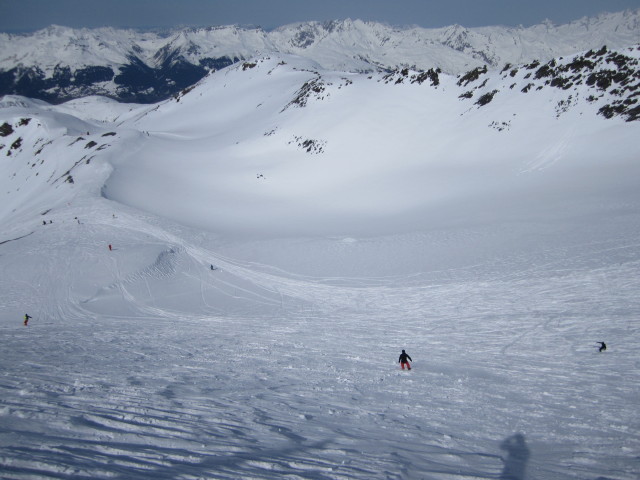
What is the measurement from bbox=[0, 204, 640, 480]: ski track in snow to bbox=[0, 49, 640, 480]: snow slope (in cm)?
8

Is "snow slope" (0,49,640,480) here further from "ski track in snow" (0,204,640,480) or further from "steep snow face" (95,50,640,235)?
"steep snow face" (95,50,640,235)

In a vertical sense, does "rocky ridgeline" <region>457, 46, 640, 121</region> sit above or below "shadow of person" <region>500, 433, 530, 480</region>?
above

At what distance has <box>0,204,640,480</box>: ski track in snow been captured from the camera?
256 inches

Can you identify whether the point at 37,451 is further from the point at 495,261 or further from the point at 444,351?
the point at 495,261

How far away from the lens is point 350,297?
70.3 ft

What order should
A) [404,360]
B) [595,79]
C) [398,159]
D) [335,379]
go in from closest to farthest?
[335,379] → [404,360] → [595,79] → [398,159]

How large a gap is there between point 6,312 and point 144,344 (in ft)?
38.0

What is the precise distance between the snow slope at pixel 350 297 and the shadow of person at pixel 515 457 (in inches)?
1.7

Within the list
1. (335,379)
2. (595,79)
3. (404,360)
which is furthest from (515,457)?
(595,79)

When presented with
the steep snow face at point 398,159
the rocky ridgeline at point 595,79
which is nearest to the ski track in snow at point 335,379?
the steep snow face at point 398,159

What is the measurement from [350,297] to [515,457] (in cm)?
1426

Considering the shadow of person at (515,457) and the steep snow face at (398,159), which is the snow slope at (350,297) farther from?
the steep snow face at (398,159)

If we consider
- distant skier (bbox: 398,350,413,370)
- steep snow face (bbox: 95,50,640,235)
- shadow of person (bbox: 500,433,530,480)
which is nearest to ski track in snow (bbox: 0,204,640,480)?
shadow of person (bbox: 500,433,530,480)

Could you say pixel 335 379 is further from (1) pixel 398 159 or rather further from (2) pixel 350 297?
(1) pixel 398 159
